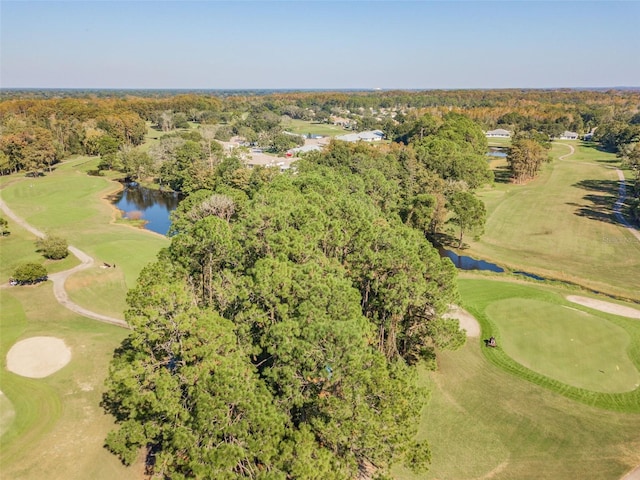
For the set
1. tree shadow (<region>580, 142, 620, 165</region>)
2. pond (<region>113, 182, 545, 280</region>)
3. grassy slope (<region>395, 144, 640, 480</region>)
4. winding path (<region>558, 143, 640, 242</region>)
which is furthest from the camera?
tree shadow (<region>580, 142, 620, 165</region>)

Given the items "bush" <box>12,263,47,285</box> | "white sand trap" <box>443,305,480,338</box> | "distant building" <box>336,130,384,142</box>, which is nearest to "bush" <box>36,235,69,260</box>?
"bush" <box>12,263,47,285</box>

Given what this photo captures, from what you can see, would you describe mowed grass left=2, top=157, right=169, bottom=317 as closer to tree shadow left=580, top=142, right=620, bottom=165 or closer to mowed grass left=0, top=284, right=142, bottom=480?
mowed grass left=0, top=284, right=142, bottom=480

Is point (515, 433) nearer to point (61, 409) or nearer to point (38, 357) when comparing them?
point (61, 409)

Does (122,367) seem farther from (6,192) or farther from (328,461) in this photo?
(6,192)

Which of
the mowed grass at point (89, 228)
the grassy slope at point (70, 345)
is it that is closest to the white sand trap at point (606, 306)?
the grassy slope at point (70, 345)

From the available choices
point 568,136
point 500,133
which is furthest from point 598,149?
point 500,133
